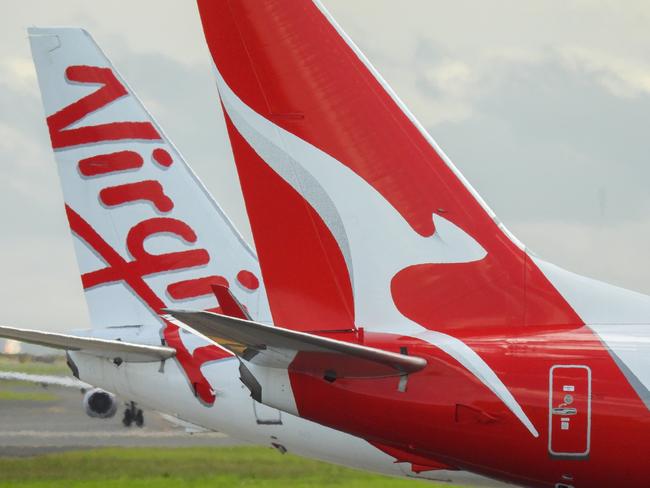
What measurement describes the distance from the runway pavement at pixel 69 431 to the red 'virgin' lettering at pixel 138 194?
489 cm

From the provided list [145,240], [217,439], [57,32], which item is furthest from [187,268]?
[217,439]

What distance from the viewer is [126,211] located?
1759 centimetres

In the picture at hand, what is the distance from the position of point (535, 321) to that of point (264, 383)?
2.08m

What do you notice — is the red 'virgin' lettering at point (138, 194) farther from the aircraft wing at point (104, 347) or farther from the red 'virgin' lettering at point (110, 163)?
the aircraft wing at point (104, 347)

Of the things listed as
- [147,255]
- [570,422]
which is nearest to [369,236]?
[570,422]

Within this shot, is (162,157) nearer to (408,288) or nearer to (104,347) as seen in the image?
(104,347)

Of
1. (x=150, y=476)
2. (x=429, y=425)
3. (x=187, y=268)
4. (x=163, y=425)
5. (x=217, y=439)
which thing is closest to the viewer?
(x=429, y=425)

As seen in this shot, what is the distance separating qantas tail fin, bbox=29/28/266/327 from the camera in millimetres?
17406

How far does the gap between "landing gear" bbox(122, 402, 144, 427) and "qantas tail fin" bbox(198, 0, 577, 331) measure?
16765mm

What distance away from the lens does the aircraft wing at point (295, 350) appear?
25.9 ft

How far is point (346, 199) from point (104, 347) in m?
6.61

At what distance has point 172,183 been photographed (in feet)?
58.3

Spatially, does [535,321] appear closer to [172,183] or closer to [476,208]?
[476,208]

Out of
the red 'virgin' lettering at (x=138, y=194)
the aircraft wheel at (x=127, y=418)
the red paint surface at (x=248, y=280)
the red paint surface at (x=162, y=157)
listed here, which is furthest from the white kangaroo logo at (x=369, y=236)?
the aircraft wheel at (x=127, y=418)
